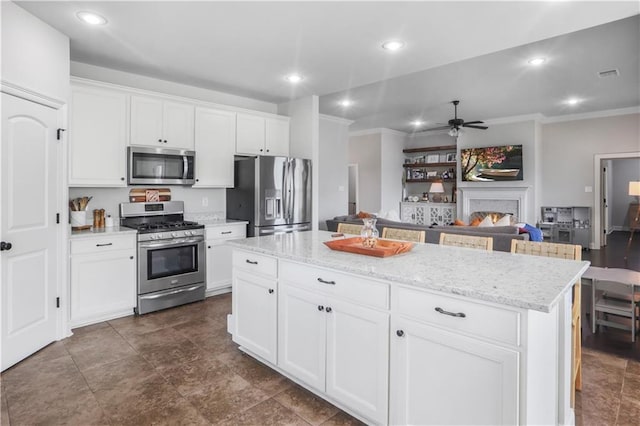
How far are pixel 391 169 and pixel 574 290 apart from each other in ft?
24.2

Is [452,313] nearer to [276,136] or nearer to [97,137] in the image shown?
[97,137]

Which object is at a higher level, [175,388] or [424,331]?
[424,331]

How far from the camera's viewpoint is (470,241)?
284 cm

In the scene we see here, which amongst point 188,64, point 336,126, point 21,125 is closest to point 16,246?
point 21,125

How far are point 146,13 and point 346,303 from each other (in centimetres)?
265

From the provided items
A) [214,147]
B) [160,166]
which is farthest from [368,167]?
[160,166]

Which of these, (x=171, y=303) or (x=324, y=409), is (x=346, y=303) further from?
(x=171, y=303)

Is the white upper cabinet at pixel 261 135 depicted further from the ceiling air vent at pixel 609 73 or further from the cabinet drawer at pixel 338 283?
the ceiling air vent at pixel 609 73

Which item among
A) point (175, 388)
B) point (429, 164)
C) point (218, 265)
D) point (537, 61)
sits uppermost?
point (537, 61)

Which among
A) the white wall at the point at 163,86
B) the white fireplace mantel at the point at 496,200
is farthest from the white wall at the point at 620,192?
the white wall at the point at 163,86

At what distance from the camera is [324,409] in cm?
210

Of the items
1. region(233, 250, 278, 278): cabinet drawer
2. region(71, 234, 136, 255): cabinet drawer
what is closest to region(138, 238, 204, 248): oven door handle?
region(71, 234, 136, 255): cabinet drawer

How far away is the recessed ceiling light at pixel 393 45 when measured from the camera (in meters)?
3.29

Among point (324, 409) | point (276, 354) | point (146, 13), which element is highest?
point (146, 13)
